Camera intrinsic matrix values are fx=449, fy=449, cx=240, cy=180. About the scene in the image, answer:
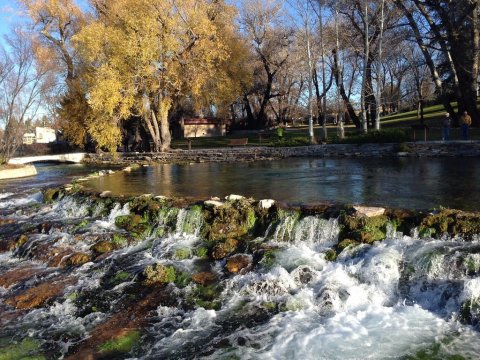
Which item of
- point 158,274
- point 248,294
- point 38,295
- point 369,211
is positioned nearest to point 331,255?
point 369,211

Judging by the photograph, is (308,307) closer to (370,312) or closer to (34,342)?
(370,312)

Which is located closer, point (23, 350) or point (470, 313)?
point (23, 350)

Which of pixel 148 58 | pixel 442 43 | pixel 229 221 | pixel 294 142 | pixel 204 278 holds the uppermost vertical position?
pixel 148 58

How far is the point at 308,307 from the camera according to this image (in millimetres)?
6867

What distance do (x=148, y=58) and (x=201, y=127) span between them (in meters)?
22.6

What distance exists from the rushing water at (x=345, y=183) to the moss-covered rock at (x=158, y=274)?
3.84 m

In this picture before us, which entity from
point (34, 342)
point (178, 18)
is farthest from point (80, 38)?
point (34, 342)

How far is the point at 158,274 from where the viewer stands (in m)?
8.12

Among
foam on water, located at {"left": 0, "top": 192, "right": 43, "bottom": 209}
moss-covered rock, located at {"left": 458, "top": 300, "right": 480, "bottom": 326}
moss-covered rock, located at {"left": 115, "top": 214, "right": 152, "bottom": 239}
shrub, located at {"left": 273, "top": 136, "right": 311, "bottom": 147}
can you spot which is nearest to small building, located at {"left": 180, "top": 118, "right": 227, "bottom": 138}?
shrub, located at {"left": 273, "top": 136, "right": 311, "bottom": 147}

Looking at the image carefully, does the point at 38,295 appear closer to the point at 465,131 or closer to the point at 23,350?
the point at 23,350

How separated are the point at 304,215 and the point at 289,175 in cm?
659

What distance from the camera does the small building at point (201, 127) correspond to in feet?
154

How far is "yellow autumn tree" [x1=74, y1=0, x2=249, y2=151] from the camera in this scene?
25.1m

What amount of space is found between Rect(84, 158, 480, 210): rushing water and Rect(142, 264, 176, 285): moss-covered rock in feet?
12.6
